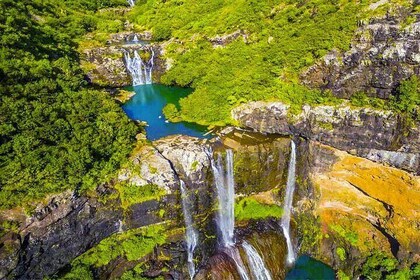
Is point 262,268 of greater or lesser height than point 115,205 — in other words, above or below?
below

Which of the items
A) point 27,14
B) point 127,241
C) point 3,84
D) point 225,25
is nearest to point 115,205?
point 127,241

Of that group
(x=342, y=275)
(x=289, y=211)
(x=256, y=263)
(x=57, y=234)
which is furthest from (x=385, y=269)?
(x=57, y=234)

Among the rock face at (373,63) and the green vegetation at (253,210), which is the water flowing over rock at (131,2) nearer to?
the rock face at (373,63)

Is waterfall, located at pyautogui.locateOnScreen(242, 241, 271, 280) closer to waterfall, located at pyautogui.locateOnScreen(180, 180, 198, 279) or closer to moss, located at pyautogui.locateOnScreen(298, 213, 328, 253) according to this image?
waterfall, located at pyautogui.locateOnScreen(180, 180, 198, 279)

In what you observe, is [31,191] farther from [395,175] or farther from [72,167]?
[395,175]

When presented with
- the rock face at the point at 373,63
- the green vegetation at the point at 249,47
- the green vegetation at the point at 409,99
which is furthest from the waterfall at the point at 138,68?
the green vegetation at the point at 409,99

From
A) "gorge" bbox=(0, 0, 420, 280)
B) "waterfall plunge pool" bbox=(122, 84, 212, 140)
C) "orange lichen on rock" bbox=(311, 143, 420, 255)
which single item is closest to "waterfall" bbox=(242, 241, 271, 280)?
"gorge" bbox=(0, 0, 420, 280)

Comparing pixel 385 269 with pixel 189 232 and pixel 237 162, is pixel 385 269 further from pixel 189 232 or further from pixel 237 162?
pixel 189 232
